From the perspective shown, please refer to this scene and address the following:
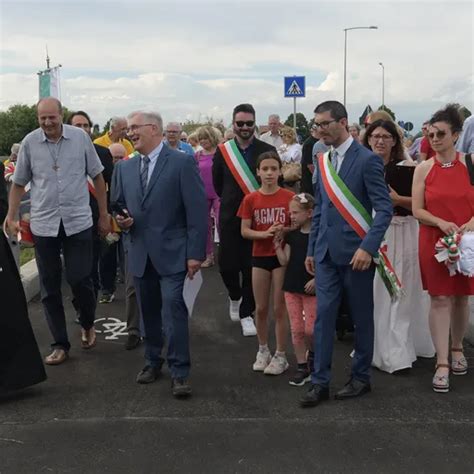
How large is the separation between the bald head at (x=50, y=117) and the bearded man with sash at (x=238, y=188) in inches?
57.2

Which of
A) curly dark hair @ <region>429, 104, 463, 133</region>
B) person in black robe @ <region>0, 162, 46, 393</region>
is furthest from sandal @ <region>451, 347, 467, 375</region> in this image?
person in black robe @ <region>0, 162, 46, 393</region>

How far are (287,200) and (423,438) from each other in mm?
1907

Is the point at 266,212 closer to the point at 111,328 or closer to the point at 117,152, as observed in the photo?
the point at 111,328

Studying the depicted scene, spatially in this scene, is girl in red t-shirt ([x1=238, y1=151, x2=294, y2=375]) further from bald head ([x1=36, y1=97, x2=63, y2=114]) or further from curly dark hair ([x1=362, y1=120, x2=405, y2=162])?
bald head ([x1=36, y1=97, x2=63, y2=114])

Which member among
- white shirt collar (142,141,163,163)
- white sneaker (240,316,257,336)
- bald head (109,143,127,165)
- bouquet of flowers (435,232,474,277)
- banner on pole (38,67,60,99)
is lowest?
white sneaker (240,316,257,336)

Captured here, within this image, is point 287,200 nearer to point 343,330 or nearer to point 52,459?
point 343,330

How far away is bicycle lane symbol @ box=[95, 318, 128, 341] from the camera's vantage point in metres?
5.60

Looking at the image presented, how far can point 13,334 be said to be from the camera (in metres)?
4.20

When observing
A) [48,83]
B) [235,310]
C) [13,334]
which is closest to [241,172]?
[235,310]

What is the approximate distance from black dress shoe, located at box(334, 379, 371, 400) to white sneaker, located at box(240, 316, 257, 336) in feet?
4.91

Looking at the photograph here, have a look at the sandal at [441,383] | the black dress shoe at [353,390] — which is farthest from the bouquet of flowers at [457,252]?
the black dress shoe at [353,390]

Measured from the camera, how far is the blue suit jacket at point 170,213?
13.6ft

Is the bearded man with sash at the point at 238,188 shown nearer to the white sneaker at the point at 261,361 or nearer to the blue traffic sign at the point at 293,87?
the white sneaker at the point at 261,361

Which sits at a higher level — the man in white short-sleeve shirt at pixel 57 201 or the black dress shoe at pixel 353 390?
the man in white short-sleeve shirt at pixel 57 201
